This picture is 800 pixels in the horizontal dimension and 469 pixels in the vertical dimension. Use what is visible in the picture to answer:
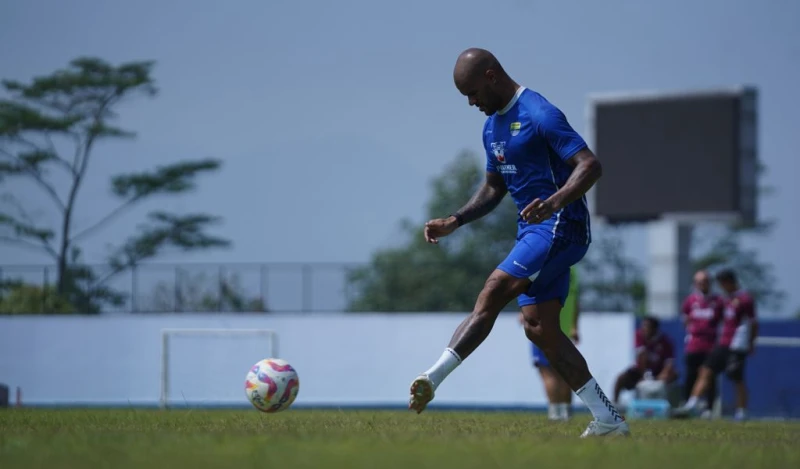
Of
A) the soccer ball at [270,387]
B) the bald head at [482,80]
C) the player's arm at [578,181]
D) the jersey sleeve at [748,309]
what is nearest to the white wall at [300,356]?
the jersey sleeve at [748,309]

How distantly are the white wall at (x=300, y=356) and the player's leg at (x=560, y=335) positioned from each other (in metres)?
18.4

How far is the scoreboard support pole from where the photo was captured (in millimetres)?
29156

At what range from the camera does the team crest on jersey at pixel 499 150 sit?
7.91m

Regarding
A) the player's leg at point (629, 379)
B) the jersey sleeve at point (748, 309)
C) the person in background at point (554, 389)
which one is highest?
the jersey sleeve at point (748, 309)

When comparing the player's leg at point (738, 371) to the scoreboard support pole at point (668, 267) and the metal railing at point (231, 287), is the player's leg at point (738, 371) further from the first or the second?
the metal railing at point (231, 287)

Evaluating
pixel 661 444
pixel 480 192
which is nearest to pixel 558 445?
pixel 661 444

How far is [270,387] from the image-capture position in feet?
31.0

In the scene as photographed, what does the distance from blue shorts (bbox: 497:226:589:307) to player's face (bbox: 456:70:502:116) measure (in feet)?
2.53

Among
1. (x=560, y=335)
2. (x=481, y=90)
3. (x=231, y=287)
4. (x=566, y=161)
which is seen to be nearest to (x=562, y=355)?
(x=560, y=335)

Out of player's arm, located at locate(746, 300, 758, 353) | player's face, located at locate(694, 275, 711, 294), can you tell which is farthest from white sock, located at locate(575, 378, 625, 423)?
player's face, located at locate(694, 275, 711, 294)

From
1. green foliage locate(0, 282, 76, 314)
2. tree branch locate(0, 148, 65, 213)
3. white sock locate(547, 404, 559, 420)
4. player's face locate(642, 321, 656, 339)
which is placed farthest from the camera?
tree branch locate(0, 148, 65, 213)

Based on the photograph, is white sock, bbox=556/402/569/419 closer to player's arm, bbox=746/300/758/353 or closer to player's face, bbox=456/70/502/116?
player's face, bbox=456/70/502/116

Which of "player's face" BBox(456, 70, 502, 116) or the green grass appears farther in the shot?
"player's face" BBox(456, 70, 502, 116)

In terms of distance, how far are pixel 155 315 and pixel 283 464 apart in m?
24.2
